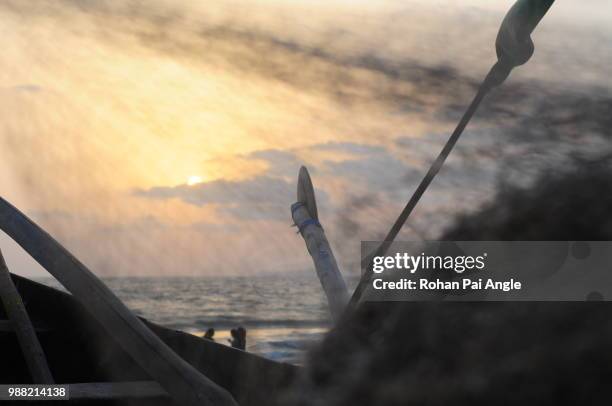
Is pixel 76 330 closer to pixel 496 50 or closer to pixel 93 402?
pixel 93 402

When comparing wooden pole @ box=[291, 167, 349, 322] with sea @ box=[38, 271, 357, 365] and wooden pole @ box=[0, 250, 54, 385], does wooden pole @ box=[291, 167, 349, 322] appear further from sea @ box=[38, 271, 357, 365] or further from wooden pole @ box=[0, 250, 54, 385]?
sea @ box=[38, 271, 357, 365]

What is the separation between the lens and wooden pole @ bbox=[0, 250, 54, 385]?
15.5ft

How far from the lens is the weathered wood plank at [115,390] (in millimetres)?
4064

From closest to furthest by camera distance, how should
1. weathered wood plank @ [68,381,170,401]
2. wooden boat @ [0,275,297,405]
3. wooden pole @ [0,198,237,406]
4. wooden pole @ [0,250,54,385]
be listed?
wooden pole @ [0,198,237,406] → weathered wood plank @ [68,381,170,401] → wooden pole @ [0,250,54,385] → wooden boat @ [0,275,297,405]

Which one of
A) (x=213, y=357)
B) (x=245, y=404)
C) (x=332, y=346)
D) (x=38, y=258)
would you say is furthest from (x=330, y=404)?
(x=213, y=357)

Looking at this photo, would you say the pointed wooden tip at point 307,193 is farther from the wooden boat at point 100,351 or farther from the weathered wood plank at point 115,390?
the weathered wood plank at point 115,390

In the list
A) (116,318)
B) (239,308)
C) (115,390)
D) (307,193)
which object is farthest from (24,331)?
(239,308)

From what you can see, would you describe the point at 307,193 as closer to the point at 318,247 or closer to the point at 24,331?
the point at 318,247

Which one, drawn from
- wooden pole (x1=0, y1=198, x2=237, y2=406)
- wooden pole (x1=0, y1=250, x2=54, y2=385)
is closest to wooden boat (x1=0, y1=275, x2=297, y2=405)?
wooden pole (x1=0, y1=250, x2=54, y2=385)

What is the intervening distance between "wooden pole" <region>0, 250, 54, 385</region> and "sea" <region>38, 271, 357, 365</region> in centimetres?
2293

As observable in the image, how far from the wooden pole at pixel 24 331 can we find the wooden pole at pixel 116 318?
108cm

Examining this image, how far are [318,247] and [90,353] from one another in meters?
1.99

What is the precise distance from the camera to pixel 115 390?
4184mm

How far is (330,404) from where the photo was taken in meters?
2.08
